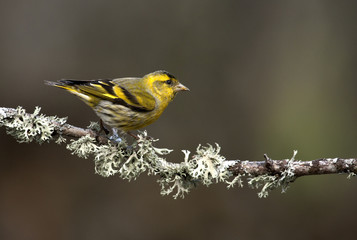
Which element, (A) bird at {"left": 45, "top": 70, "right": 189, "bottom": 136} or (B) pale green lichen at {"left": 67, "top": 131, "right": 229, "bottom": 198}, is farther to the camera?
(A) bird at {"left": 45, "top": 70, "right": 189, "bottom": 136}

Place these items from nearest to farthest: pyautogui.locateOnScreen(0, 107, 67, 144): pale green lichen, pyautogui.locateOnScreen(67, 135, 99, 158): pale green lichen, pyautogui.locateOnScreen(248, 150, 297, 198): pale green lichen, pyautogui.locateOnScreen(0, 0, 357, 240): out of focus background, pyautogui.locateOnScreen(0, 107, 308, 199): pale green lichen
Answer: pyautogui.locateOnScreen(248, 150, 297, 198): pale green lichen → pyautogui.locateOnScreen(0, 107, 308, 199): pale green lichen → pyautogui.locateOnScreen(0, 107, 67, 144): pale green lichen → pyautogui.locateOnScreen(67, 135, 99, 158): pale green lichen → pyautogui.locateOnScreen(0, 0, 357, 240): out of focus background

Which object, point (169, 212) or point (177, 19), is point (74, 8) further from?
point (169, 212)

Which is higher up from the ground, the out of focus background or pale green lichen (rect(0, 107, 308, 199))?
the out of focus background

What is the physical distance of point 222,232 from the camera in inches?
330

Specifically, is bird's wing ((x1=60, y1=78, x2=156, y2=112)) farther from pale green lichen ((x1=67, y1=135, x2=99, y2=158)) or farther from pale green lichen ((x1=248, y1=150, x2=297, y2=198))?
pale green lichen ((x1=248, y1=150, x2=297, y2=198))

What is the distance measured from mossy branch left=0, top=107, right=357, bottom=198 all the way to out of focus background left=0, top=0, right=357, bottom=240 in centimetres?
347

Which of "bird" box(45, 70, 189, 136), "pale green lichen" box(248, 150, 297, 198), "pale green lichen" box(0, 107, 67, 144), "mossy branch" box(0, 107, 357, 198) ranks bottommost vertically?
"pale green lichen" box(248, 150, 297, 198)

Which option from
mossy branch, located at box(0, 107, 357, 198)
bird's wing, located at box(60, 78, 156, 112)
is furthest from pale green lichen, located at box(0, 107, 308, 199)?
bird's wing, located at box(60, 78, 156, 112)

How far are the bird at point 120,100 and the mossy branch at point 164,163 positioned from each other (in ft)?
1.52

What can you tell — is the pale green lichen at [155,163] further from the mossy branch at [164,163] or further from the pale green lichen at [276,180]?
the pale green lichen at [276,180]

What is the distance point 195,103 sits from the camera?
8.84 meters

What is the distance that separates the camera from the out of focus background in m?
8.25

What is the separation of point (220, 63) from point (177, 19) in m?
1.11

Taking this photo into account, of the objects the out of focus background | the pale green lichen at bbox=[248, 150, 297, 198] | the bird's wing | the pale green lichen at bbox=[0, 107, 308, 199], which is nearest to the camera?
the pale green lichen at bbox=[248, 150, 297, 198]
